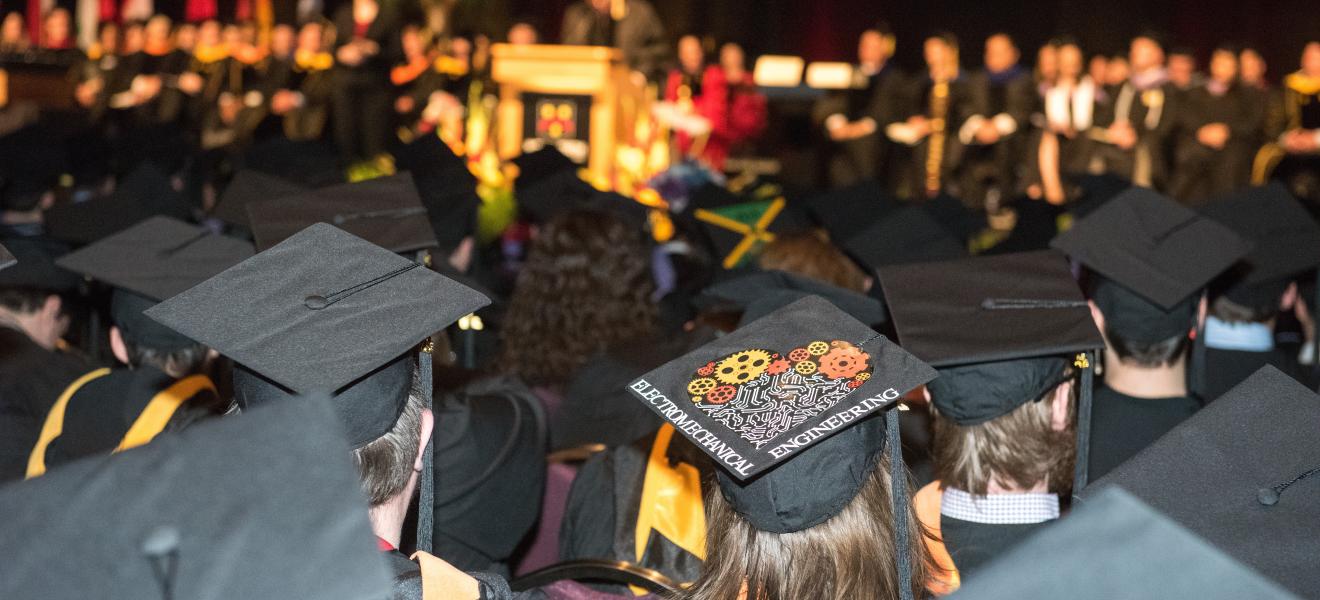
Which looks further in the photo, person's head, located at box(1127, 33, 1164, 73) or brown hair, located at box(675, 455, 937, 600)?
person's head, located at box(1127, 33, 1164, 73)

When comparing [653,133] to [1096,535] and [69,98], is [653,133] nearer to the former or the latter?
[69,98]

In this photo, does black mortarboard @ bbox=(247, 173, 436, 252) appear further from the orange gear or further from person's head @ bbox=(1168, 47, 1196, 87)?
person's head @ bbox=(1168, 47, 1196, 87)

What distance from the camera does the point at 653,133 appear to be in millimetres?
12062

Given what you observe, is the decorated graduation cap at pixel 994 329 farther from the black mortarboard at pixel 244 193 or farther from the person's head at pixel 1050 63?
the person's head at pixel 1050 63

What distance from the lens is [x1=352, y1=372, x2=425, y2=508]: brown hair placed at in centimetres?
197

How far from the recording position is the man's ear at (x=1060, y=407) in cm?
260

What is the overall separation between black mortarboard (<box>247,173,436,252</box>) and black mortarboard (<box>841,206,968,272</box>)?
170cm

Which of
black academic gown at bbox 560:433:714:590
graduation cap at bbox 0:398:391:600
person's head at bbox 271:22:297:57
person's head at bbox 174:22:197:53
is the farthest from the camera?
person's head at bbox 174:22:197:53

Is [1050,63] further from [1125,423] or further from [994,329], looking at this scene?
[994,329]

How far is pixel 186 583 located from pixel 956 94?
12.0 meters

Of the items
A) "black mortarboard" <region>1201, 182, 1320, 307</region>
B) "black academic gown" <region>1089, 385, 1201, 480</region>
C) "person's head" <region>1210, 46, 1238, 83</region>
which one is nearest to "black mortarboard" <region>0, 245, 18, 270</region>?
"black academic gown" <region>1089, 385, 1201, 480</region>

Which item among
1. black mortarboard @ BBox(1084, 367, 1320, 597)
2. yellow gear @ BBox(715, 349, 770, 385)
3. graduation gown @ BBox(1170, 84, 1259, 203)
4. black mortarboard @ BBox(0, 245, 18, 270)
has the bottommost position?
graduation gown @ BBox(1170, 84, 1259, 203)

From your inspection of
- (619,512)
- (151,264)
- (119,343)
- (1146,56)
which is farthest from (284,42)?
(619,512)

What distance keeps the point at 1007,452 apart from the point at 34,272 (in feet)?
10.1
